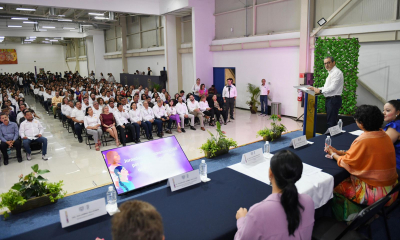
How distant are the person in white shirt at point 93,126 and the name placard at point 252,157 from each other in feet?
15.2

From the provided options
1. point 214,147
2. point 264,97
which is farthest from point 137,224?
point 264,97

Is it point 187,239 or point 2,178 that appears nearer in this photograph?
point 187,239

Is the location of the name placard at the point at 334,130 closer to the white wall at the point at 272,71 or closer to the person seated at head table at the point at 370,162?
the person seated at head table at the point at 370,162

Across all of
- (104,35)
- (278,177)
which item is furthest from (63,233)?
(104,35)

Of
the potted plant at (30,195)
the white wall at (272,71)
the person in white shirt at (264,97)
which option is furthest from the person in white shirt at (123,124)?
the white wall at (272,71)

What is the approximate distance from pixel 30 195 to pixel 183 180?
1.46 metres

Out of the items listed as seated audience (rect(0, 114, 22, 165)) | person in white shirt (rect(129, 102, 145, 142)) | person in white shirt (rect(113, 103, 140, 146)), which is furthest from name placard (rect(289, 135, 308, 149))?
seated audience (rect(0, 114, 22, 165))

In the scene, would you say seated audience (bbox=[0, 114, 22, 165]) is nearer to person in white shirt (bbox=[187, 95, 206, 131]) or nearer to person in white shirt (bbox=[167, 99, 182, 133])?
person in white shirt (bbox=[167, 99, 182, 133])

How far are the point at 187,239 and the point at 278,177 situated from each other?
0.72 metres

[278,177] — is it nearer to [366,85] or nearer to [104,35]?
[366,85]

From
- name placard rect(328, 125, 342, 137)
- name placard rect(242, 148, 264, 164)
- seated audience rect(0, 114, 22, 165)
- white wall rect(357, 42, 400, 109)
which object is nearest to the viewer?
name placard rect(242, 148, 264, 164)

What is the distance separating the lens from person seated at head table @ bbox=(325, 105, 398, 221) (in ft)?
8.07

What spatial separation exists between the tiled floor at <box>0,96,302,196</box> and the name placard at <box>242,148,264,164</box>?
97 centimetres

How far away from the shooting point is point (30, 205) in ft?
8.48
